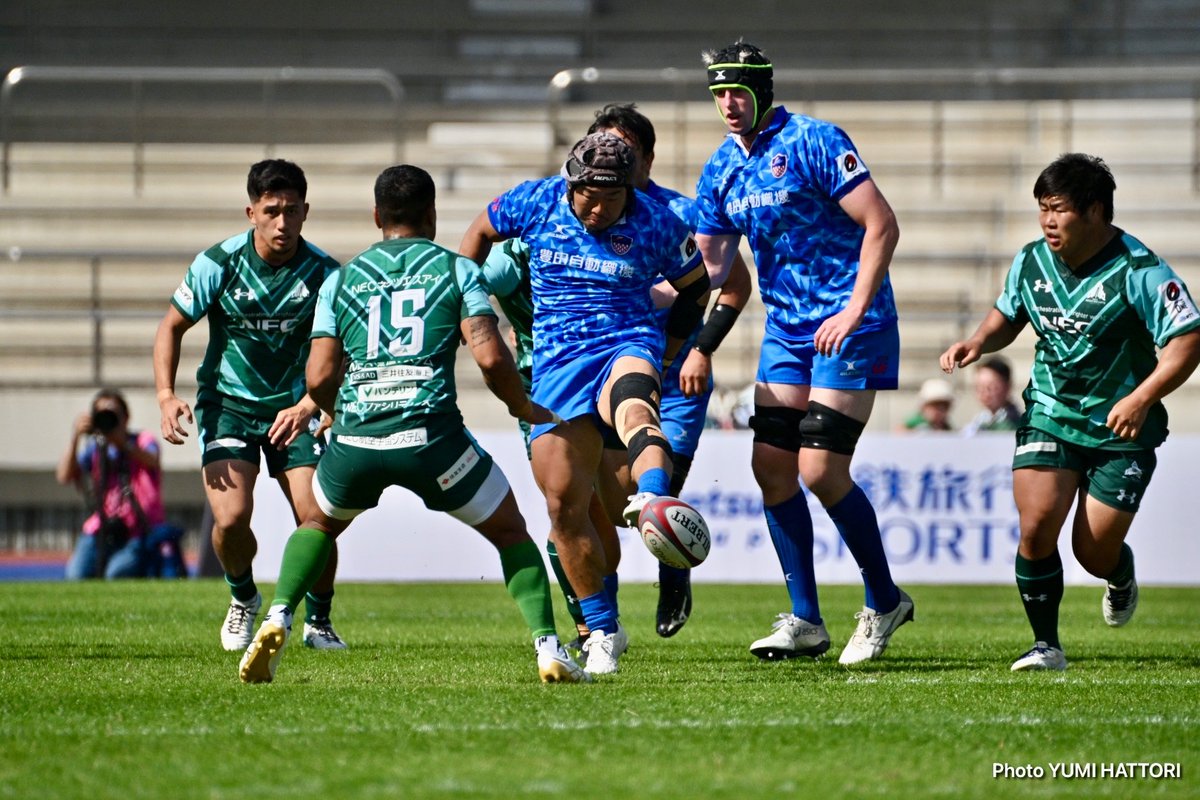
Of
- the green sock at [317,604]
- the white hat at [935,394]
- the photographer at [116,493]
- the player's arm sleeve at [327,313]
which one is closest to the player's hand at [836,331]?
the player's arm sleeve at [327,313]

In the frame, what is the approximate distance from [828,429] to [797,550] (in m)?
0.67

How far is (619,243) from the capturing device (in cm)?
673

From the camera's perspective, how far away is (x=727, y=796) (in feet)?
13.4

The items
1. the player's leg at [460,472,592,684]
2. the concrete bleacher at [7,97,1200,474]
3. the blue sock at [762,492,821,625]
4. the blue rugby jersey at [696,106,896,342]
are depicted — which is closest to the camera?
the player's leg at [460,472,592,684]

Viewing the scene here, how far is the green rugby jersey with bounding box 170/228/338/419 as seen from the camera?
25.7 feet

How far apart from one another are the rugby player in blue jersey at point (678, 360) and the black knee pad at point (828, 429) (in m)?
0.51

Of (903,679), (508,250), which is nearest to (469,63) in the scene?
A: (508,250)

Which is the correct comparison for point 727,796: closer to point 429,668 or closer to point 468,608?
point 429,668

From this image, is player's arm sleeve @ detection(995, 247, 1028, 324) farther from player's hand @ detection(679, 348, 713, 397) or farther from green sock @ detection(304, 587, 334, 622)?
green sock @ detection(304, 587, 334, 622)

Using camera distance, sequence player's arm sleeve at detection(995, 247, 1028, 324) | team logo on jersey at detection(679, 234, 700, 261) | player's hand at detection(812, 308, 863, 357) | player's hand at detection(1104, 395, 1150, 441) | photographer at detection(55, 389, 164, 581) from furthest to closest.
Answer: photographer at detection(55, 389, 164, 581), player's arm sleeve at detection(995, 247, 1028, 324), team logo on jersey at detection(679, 234, 700, 261), player's hand at detection(812, 308, 863, 357), player's hand at detection(1104, 395, 1150, 441)

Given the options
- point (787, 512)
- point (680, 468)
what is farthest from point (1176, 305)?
point (680, 468)

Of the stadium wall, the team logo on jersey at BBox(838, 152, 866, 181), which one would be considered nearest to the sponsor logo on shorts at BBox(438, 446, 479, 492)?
the team logo on jersey at BBox(838, 152, 866, 181)

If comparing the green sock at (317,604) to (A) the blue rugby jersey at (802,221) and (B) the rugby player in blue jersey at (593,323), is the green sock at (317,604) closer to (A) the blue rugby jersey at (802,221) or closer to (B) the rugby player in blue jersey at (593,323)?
(B) the rugby player in blue jersey at (593,323)

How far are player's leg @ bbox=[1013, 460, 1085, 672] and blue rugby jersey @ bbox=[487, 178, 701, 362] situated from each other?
5.30ft
